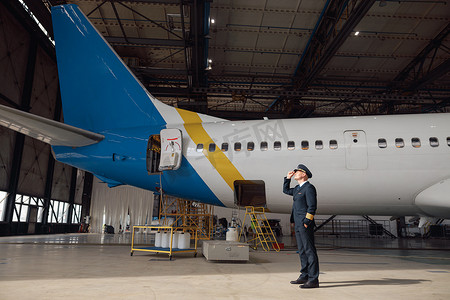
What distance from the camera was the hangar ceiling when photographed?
55.5ft

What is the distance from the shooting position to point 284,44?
20.4m

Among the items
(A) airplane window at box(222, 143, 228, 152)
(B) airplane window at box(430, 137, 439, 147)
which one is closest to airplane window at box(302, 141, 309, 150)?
(A) airplane window at box(222, 143, 228, 152)

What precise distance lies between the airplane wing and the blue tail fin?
984 millimetres

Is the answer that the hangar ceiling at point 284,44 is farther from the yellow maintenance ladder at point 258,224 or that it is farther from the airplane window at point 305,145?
the yellow maintenance ladder at point 258,224

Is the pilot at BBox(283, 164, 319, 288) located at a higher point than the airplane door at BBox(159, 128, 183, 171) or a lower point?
lower

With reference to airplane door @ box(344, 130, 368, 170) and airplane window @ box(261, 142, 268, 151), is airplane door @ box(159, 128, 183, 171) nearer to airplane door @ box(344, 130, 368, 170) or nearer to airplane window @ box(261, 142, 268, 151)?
airplane window @ box(261, 142, 268, 151)

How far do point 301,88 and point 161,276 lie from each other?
19.8 m

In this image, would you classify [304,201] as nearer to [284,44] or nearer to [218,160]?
[218,160]

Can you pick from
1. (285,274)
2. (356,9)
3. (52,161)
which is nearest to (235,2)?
(356,9)

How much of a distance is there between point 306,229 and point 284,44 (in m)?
16.9

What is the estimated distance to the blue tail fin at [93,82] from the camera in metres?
11.6

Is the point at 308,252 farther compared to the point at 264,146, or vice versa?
the point at 264,146

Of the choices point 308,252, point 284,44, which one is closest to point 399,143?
point 308,252

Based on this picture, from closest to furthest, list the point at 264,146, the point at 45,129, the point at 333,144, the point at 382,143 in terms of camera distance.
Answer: the point at 45,129
the point at 382,143
the point at 333,144
the point at 264,146
